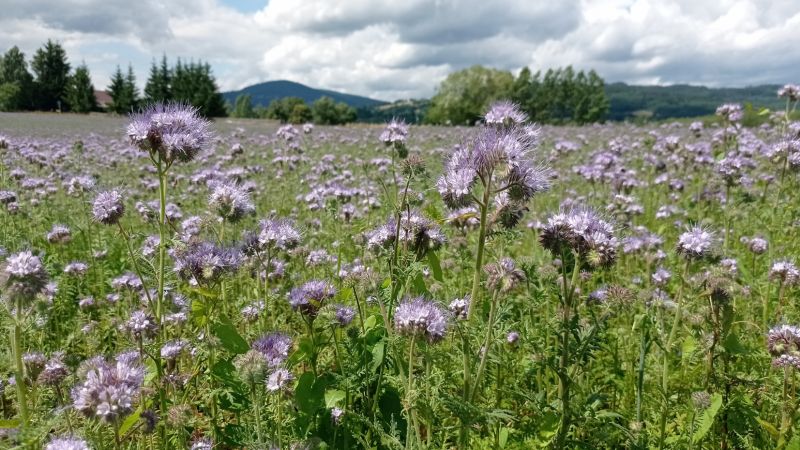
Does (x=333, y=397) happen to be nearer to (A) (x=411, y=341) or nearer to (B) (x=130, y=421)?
(A) (x=411, y=341)

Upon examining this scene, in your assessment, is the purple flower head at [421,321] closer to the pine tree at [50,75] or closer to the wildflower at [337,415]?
the wildflower at [337,415]

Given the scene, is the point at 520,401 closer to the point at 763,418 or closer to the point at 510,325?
the point at 510,325

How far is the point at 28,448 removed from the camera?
220 cm

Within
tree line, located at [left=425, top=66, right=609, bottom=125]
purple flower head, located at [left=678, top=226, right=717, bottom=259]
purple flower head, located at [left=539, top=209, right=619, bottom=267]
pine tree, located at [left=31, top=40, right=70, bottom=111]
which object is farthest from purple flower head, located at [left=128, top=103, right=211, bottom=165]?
pine tree, located at [left=31, top=40, right=70, bottom=111]

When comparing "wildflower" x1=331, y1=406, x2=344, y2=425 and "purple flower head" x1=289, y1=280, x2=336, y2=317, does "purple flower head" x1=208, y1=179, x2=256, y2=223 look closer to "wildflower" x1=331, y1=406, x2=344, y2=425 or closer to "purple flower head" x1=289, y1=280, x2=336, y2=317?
"purple flower head" x1=289, y1=280, x2=336, y2=317

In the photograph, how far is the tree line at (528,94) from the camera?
75062mm

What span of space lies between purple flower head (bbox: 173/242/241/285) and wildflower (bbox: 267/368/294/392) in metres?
Result: 0.82

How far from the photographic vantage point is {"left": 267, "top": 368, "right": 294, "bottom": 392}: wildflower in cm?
259

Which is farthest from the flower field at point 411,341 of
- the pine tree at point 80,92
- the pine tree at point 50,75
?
the pine tree at point 50,75

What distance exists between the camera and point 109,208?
3473mm

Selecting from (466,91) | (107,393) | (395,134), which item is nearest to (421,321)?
(107,393)

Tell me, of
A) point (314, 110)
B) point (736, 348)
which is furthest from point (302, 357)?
point (314, 110)

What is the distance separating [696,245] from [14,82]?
96.3 metres

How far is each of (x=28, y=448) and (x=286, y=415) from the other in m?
1.36
